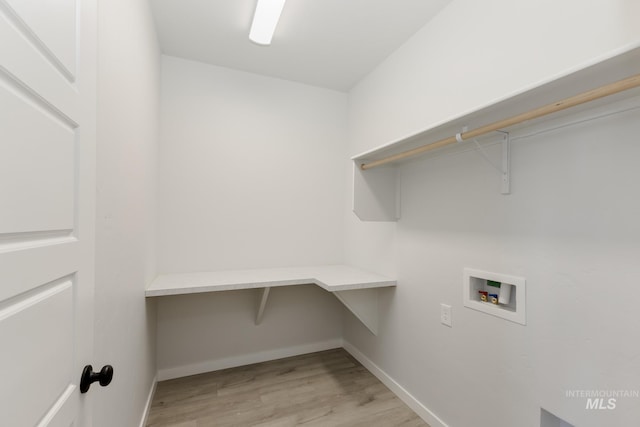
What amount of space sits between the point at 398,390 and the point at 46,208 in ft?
7.51

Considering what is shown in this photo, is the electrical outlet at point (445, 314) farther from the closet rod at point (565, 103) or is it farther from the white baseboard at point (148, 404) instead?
the white baseboard at point (148, 404)

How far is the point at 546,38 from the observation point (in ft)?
3.95

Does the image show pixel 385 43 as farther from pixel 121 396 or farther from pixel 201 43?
pixel 121 396

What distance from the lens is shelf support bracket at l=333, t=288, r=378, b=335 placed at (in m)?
2.24

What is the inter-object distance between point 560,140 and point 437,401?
161cm

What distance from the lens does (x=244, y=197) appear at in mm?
2486

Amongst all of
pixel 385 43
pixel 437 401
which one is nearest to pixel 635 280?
pixel 437 401

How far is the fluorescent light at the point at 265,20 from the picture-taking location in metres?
1.64

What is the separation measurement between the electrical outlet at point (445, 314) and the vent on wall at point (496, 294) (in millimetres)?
138

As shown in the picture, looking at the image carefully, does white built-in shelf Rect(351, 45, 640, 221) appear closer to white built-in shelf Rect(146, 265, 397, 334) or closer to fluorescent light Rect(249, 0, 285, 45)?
white built-in shelf Rect(146, 265, 397, 334)

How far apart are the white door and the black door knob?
0.02 m

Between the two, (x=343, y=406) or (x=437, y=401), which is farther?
(x=343, y=406)

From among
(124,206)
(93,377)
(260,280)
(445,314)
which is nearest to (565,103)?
(445,314)

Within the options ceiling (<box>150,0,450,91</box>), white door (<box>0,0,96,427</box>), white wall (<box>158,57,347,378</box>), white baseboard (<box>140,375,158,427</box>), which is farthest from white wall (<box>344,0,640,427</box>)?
white baseboard (<box>140,375,158,427</box>)
